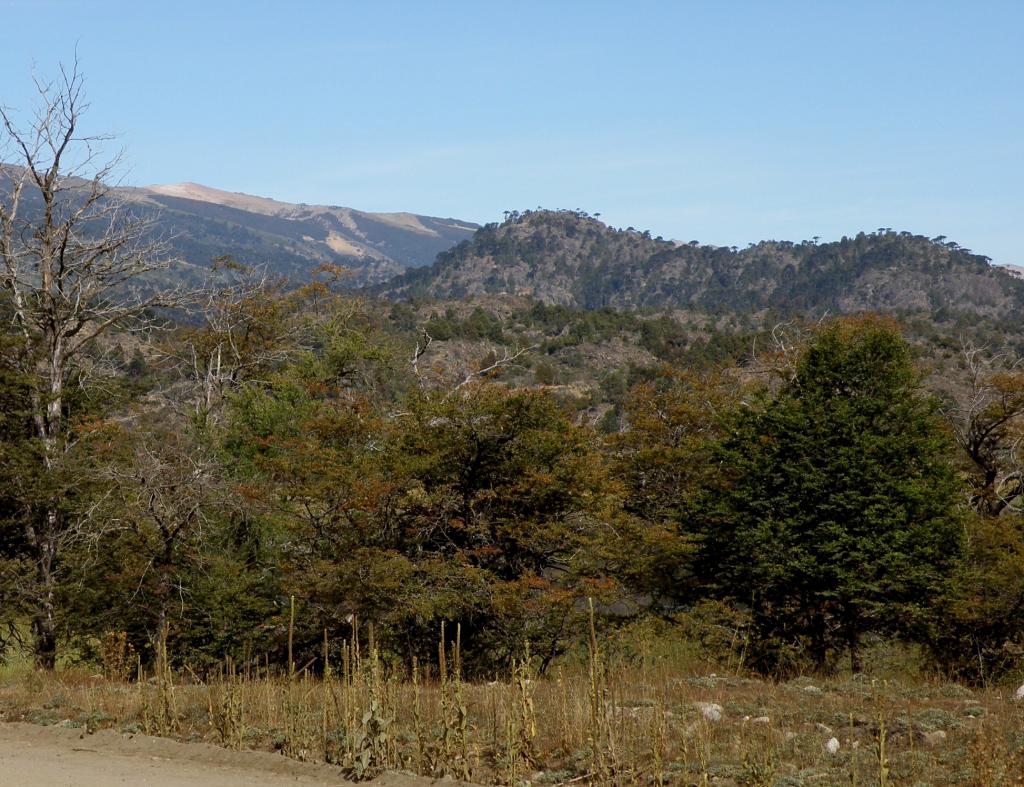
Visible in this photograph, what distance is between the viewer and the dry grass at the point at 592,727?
847 centimetres

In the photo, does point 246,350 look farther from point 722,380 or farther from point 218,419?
point 722,380

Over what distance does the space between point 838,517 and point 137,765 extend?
1617 centimetres

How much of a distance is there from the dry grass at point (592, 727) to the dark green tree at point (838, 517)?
968 centimetres

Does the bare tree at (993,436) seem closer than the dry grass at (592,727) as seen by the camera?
No

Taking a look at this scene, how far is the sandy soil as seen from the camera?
893 centimetres

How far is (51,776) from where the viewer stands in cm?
903

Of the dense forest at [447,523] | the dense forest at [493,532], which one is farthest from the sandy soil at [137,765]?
the dense forest at [493,532]

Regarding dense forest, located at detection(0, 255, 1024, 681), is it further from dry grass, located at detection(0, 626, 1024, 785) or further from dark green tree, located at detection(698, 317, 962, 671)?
dry grass, located at detection(0, 626, 1024, 785)

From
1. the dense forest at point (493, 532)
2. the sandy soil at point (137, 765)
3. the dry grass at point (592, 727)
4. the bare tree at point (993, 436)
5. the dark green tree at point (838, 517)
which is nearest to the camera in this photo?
the dry grass at point (592, 727)

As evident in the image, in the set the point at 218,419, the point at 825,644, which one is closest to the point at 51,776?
the point at 825,644

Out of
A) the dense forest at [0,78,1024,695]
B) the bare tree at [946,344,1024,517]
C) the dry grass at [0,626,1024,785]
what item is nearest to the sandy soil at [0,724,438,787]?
the dry grass at [0,626,1024,785]

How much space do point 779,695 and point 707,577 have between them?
1280cm

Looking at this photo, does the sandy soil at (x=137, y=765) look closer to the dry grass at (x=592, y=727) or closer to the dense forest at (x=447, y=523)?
the dry grass at (x=592, y=727)

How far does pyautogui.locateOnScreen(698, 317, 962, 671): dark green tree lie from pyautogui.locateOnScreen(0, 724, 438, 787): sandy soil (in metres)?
14.3
